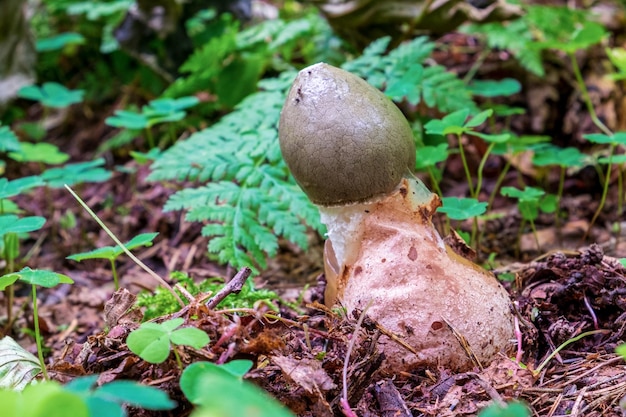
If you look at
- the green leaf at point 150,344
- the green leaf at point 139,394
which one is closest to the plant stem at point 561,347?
the green leaf at point 150,344

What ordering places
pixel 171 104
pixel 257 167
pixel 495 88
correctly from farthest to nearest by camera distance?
pixel 171 104
pixel 495 88
pixel 257 167

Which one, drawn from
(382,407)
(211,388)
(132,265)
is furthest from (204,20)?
(211,388)

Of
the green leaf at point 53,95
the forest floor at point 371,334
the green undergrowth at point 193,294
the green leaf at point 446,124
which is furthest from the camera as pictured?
the green leaf at point 53,95

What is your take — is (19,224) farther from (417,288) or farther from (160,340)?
(417,288)

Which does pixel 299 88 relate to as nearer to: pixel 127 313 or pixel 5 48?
pixel 127 313

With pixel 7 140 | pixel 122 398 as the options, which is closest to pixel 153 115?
pixel 7 140

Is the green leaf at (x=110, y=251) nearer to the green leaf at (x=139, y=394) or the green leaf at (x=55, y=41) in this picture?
the green leaf at (x=139, y=394)

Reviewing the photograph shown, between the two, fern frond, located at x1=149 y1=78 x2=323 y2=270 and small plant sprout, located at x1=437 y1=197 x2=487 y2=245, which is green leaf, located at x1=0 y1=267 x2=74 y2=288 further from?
small plant sprout, located at x1=437 y1=197 x2=487 y2=245
